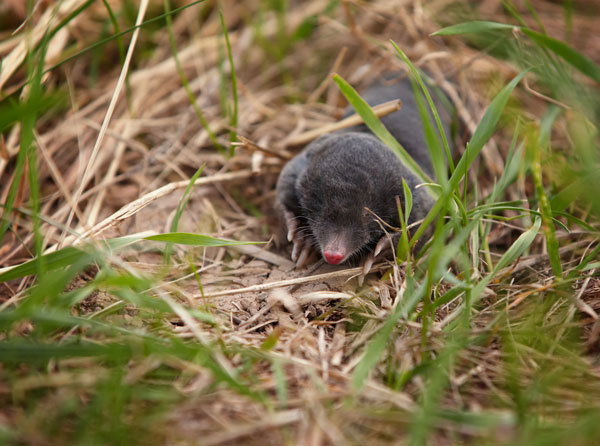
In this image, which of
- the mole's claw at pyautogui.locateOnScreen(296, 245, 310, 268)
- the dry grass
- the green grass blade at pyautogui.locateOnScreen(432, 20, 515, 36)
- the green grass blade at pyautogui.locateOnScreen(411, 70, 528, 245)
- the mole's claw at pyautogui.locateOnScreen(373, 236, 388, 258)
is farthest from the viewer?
the mole's claw at pyautogui.locateOnScreen(296, 245, 310, 268)

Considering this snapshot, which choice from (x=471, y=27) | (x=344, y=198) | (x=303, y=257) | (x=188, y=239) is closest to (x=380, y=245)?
(x=344, y=198)

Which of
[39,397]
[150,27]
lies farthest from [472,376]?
[150,27]

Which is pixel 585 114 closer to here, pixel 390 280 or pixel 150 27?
pixel 390 280

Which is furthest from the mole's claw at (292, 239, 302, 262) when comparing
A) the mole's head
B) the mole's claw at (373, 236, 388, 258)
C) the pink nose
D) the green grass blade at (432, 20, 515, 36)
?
the green grass blade at (432, 20, 515, 36)

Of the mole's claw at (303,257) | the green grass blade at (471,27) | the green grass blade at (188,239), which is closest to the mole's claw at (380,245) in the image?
the mole's claw at (303,257)

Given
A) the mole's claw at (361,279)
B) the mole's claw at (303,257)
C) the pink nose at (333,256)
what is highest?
the pink nose at (333,256)

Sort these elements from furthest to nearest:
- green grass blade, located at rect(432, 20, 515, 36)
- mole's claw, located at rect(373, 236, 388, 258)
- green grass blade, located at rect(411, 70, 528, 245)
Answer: mole's claw, located at rect(373, 236, 388, 258), green grass blade, located at rect(432, 20, 515, 36), green grass blade, located at rect(411, 70, 528, 245)

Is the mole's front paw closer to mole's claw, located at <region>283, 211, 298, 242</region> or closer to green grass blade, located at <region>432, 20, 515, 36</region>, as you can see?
mole's claw, located at <region>283, 211, 298, 242</region>

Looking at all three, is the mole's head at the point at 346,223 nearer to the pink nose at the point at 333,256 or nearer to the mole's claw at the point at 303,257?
the pink nose at the point at 333,256
